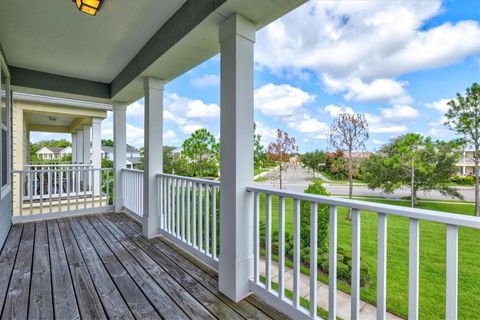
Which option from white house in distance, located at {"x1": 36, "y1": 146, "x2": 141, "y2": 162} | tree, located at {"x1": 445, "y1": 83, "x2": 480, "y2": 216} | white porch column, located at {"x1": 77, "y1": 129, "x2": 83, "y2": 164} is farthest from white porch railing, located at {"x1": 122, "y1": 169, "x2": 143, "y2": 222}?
white house in distance, located at {"x1": 36, "y1": 146, "x2": 141, "y2": 162}

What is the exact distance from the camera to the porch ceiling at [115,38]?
206 cm

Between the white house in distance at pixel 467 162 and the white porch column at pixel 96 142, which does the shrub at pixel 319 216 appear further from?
the white porch column at pixel 96 142

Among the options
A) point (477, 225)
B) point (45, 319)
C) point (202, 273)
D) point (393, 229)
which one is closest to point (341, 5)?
point (393, 229)

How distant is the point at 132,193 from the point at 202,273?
9.14ft

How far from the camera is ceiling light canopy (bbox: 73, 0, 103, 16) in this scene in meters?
2.12

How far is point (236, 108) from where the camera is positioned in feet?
6.31

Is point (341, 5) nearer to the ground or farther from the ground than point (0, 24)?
farther from the ground

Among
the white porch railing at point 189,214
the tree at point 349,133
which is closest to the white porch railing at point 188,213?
the white porch railing at point 189,214

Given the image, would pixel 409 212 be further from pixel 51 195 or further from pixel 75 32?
pixel 51 195

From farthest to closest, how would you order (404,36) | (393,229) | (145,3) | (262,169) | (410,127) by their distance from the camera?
(262,169)
(410,127)
(404,36)
(393,229)
(145,3)

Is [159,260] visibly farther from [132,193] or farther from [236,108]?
[132,193]

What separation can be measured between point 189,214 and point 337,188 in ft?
6.69

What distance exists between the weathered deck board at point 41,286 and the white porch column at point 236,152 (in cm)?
134

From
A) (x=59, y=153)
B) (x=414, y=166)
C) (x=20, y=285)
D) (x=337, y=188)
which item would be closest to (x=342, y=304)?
(x=337, y=188)
